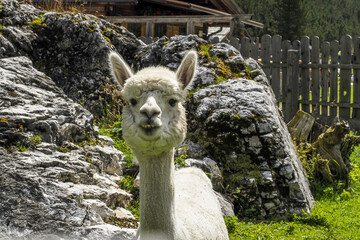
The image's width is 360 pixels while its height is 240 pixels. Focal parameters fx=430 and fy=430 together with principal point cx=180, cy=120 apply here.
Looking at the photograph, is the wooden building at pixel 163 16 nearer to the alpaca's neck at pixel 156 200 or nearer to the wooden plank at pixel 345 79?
the wooden plank at pixel 345 79

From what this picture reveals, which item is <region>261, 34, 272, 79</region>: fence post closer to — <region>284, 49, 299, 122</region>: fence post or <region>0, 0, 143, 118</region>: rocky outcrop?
<region>284, 49, 299, 122</region>: fence post

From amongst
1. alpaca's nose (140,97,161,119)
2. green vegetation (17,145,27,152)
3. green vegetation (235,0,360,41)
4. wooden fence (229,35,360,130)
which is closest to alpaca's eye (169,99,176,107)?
alpaca's nose (140,97,161,119)

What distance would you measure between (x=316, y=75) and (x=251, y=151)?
6885mm

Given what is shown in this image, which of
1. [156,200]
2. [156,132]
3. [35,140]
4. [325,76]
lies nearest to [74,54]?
[35,140]

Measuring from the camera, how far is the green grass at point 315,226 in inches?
206

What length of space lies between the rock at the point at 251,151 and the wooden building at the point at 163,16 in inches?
413

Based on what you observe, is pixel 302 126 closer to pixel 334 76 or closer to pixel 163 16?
pixel 334 76

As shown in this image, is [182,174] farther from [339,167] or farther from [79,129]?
[339,167]

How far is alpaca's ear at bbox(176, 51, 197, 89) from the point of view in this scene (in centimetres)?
335

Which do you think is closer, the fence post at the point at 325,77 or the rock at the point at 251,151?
the rock at the point at 251,151

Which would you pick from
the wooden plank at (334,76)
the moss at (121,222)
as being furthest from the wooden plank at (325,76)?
the moss at (121,222)

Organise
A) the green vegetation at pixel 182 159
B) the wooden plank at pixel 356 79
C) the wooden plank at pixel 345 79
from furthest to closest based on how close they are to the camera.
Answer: the wooden plank at pixel 345 79 < the wooden plank at pixel 356 79 < the green vegetation at pixel 182 159

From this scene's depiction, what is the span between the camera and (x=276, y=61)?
42.0 ft

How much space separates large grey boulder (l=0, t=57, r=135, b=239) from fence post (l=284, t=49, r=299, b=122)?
7360 mm
